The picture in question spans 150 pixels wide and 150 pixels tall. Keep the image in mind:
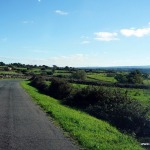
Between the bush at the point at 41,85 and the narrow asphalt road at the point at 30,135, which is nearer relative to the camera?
the narrow asphalt road at the point at 30,135

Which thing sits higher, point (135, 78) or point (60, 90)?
point (60, 90)

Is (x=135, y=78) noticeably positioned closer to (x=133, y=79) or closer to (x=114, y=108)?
(x=133, y=79)

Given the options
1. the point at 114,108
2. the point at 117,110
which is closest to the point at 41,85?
the point at 114,108

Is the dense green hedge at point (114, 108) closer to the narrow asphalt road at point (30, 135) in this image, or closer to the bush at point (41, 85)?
the narrow asphalt road at point (30, 135)

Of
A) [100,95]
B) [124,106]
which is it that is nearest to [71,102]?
[100,95]

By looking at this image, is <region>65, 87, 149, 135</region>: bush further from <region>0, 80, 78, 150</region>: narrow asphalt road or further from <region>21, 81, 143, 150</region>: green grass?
<region>0, 80, 78, 150</region>: narrow asphalt road

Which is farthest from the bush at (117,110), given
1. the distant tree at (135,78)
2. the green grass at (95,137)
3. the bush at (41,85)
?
the distant tree at (135,78)

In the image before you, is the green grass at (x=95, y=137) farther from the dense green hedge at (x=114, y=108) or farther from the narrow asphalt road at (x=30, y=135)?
the dense green hedge at (x=114, y=108)

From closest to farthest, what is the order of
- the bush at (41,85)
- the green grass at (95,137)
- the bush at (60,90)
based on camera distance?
the green grass at (95,137) < the bush at (60,90) < the bush at (41,85)

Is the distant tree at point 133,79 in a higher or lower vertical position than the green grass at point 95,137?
lower

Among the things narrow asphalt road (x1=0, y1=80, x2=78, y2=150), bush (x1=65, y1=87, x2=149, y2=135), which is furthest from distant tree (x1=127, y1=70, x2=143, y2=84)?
narrow asphalt road (x1=0, y1=80, x2=78, y2=150)

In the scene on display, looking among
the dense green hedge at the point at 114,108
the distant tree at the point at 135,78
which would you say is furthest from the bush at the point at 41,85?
the distant tree at the point at 135,78

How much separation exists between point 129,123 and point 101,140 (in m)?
6.57

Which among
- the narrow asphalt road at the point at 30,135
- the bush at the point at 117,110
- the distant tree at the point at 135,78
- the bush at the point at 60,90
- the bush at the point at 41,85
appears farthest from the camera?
the distant tree at the point at 135,78
